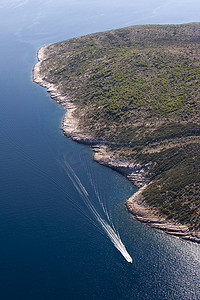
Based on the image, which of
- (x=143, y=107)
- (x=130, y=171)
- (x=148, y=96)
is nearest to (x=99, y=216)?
(x=130, y=171)

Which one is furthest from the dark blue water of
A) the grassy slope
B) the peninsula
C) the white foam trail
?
the grassy slope

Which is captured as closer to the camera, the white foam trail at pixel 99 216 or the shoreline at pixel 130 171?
the white foam trail at pixel 99 216

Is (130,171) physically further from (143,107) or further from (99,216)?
(143,107)

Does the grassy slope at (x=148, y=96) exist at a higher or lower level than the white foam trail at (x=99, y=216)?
higher

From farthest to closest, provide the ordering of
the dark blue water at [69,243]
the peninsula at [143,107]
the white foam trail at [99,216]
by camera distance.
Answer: the peninsula at [143,107] → the white foam trail at [99,216] → the dark blue water at [69,243]

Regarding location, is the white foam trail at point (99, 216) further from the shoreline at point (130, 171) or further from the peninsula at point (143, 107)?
the peninsula at point (143, 107)

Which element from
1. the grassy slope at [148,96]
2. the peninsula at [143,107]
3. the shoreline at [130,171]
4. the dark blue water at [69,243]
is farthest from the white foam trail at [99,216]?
the grassy slope at [148,96]

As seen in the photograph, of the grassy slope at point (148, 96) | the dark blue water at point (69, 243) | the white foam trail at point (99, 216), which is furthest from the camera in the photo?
the grassy slope at point (148, 96)
